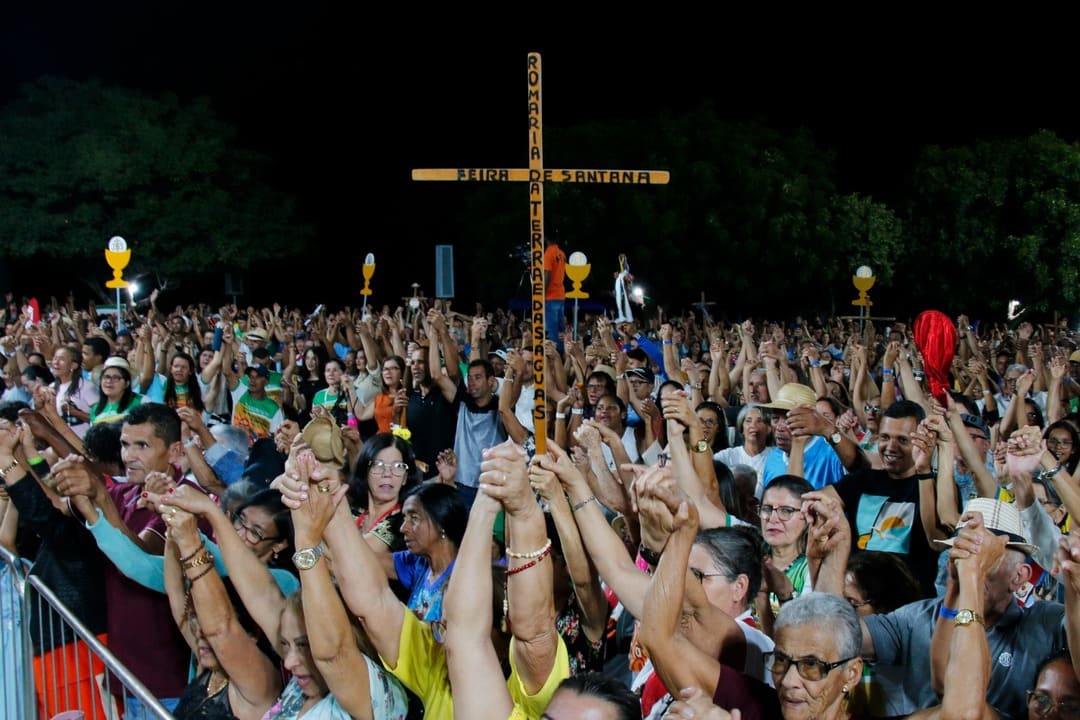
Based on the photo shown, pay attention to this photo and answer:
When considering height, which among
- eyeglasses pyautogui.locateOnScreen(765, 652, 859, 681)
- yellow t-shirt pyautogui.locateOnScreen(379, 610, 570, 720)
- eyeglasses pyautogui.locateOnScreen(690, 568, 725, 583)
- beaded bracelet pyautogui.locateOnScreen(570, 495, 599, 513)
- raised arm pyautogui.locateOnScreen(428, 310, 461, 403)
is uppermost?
raised arm pyautogui.locateOnScreen(428, 310, 461, 403)

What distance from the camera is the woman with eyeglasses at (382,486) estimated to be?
16.0 ft

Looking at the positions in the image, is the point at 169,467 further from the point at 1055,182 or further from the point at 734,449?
the point at 1055,182

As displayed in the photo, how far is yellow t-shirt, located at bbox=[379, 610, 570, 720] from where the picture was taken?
3168 millimetres

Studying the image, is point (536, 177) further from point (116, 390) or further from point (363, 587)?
point (116, 390)

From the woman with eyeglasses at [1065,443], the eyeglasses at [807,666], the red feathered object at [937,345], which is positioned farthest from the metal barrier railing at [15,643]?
the woman with eyeglasses at [1065,443]

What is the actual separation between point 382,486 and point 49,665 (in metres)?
1.59

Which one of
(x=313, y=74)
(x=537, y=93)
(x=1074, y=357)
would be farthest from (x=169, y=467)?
(x=313, y=74)

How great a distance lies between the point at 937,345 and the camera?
6281mm

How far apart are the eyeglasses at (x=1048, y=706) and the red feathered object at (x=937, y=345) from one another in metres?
2.98

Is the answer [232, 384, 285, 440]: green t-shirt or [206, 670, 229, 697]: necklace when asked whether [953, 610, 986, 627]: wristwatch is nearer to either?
[206, 670, 229, 697]: necklace

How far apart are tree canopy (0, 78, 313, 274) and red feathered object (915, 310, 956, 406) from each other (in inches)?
1163

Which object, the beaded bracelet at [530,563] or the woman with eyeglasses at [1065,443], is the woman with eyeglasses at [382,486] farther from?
the woman with eyeglasses at [1065,443]

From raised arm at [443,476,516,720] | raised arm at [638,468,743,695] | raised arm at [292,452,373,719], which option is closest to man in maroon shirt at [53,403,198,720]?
raised arm at [292,452,373,719]

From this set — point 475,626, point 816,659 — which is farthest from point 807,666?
point 475,626
